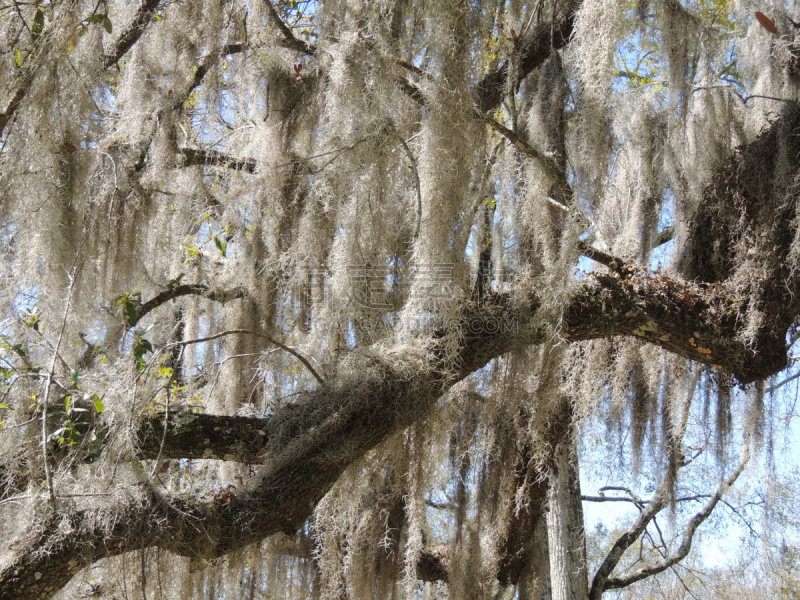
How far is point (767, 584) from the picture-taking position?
15.7 ft

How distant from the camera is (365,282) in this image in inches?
111

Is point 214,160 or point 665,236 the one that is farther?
point 665,236

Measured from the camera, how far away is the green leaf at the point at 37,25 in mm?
2355

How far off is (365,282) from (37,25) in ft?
4.79

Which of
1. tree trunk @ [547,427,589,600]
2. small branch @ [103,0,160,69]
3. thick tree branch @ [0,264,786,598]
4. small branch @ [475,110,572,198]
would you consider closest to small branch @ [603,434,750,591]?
tree trunk @ [547,427,589,600]

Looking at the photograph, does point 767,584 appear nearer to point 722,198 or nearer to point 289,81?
point 722,198

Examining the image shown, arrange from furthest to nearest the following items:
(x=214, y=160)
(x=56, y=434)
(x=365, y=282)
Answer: (x=214, y=160)
(x=365, y=282)
(x=56, y=434)

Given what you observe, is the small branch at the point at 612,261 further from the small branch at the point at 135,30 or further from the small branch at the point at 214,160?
the small branch at the point at 135,30

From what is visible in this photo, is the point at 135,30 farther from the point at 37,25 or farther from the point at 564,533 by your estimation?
the point at 564,533

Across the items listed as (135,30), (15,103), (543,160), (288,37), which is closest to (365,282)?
(543,160)

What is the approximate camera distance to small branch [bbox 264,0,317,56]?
3.15 meters

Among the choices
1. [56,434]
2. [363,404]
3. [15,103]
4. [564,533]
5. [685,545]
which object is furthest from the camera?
[685,545]

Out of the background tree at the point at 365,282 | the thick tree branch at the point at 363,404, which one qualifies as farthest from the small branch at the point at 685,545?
the thick tree branch at the point at 363,404

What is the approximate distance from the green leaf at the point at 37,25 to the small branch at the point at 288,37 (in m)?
1.02
